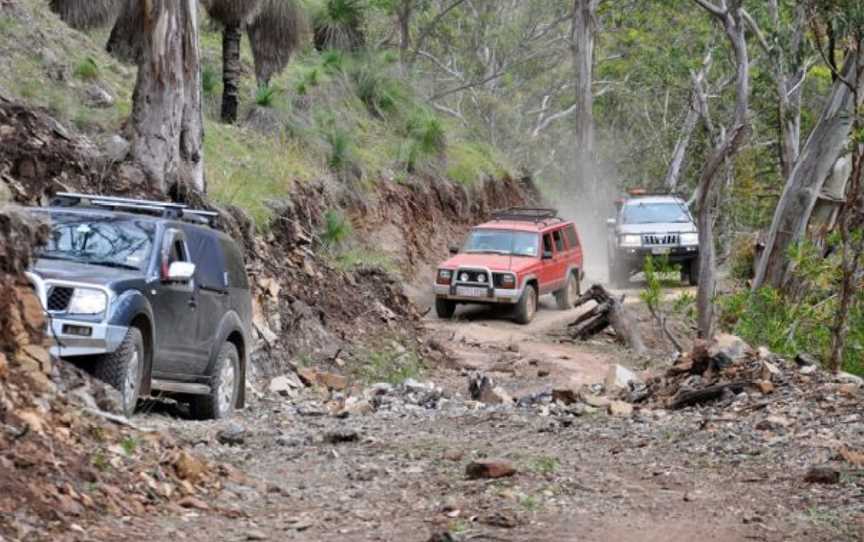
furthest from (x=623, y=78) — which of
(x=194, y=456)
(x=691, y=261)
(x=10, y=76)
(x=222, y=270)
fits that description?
(x=194, y=456)

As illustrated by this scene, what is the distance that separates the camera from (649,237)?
109ft

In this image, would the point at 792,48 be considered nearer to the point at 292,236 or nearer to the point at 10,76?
the point at 292,236

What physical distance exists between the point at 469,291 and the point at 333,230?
10.4 ft

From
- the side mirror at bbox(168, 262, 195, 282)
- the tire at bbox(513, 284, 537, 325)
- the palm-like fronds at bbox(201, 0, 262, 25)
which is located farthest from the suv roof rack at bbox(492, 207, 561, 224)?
the side mirror at bbox(168, 262, 195, 282)

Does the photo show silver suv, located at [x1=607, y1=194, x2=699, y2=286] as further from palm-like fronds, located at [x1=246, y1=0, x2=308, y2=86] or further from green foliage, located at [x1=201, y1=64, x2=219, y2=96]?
green foliage, located at [x1=201, y1=64, x2=219, y2=96]

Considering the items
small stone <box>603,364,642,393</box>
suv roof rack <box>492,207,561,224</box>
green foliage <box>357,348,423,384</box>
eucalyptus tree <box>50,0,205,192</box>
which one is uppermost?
eucalyptus tree <box>50,0,205,192</box>

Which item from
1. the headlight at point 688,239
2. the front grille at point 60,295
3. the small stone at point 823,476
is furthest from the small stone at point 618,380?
the headlight at point 688,239

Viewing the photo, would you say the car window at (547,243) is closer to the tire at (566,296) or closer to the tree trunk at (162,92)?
the tire at (566,296)

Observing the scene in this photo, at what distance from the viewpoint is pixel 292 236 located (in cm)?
2297

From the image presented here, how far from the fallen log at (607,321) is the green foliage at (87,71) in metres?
9.18

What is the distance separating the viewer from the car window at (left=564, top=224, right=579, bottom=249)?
30234 millimetres

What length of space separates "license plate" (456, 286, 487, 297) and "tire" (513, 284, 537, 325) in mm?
717

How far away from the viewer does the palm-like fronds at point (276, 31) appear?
2669 centimetres

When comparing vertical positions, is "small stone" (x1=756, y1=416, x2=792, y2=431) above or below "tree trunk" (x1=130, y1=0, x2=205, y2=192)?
below
